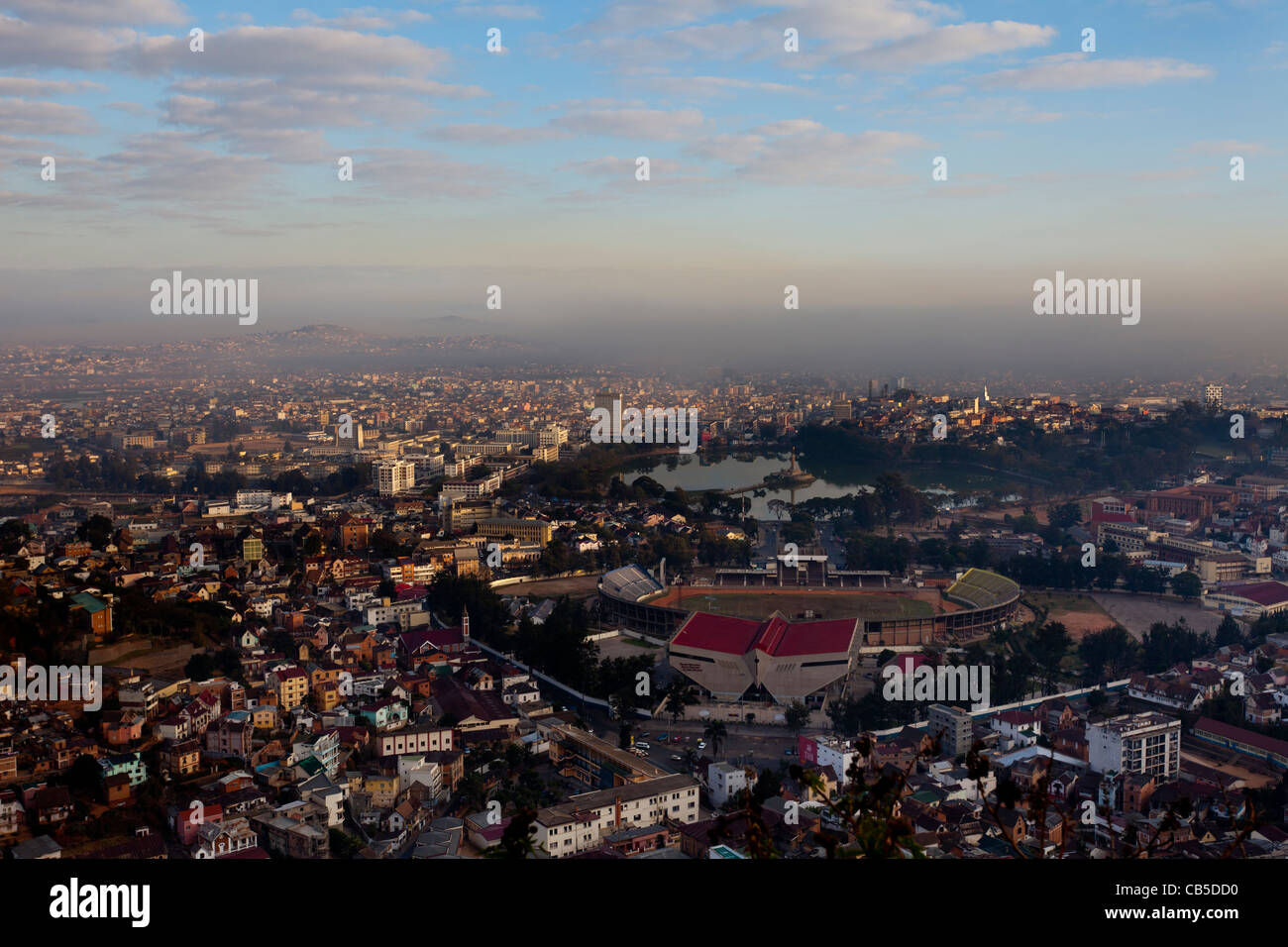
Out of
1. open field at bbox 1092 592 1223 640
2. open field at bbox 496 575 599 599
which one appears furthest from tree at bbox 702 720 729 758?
open field at bbox 1092 592 1223 640

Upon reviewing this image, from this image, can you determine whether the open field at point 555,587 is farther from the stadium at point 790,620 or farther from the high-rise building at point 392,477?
the high-rise building at point 392,477

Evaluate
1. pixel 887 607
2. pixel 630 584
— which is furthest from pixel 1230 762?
pixel 630 584

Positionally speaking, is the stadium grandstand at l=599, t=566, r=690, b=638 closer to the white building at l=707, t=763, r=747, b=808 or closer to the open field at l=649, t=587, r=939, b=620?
the open field at l=649, t=587, r=939, b=620

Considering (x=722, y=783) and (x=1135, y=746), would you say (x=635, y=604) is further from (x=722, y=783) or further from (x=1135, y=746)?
(x=1135, y=746)

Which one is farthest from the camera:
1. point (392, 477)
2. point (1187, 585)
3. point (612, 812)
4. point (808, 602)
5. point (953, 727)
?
point (392, 477)

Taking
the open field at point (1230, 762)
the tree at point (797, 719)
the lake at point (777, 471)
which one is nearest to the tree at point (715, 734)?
the tree at point (797, 719)
